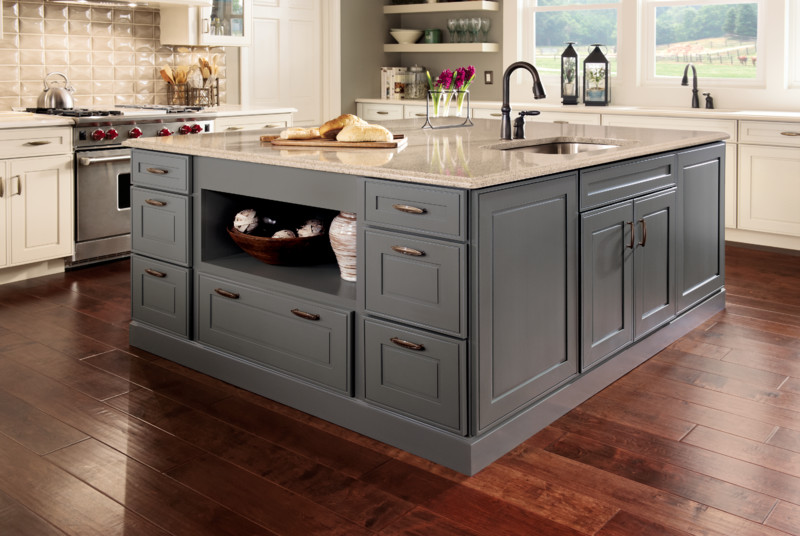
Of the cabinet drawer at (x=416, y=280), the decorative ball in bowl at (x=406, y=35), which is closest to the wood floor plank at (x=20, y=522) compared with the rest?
the cabinet drawer at (x=416, y=280)

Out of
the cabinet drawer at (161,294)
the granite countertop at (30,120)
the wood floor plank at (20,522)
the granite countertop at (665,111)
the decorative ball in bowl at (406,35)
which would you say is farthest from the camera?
the decorative ball in bowl at (406,35)

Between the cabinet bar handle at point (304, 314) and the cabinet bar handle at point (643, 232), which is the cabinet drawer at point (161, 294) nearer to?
the cabinet bar handle at point (304, 314)

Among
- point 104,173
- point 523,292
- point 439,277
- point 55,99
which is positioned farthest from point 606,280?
point 55,99

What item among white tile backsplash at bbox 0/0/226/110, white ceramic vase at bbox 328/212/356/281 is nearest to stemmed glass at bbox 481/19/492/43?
white tile backsplash at bbox 0/0/226/110

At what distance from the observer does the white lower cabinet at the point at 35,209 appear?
4324mm

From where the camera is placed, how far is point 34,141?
438cm

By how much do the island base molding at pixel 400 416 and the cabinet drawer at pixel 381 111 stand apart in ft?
12.5

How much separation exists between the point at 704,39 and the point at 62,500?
5.19 metres

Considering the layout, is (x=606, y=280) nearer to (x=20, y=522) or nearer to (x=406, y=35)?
(x=20, y=522)

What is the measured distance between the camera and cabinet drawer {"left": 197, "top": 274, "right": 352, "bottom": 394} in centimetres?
269

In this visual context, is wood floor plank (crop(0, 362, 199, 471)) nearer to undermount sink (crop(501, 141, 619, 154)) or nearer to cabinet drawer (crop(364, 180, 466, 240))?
cabinet drawer (crop(364, 180, 466, 240))

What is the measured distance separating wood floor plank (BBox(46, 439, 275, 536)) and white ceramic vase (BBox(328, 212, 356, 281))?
907 millimetres

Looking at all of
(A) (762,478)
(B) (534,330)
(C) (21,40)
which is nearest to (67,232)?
(C) (21,40)

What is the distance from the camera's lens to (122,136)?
15.6 feet
